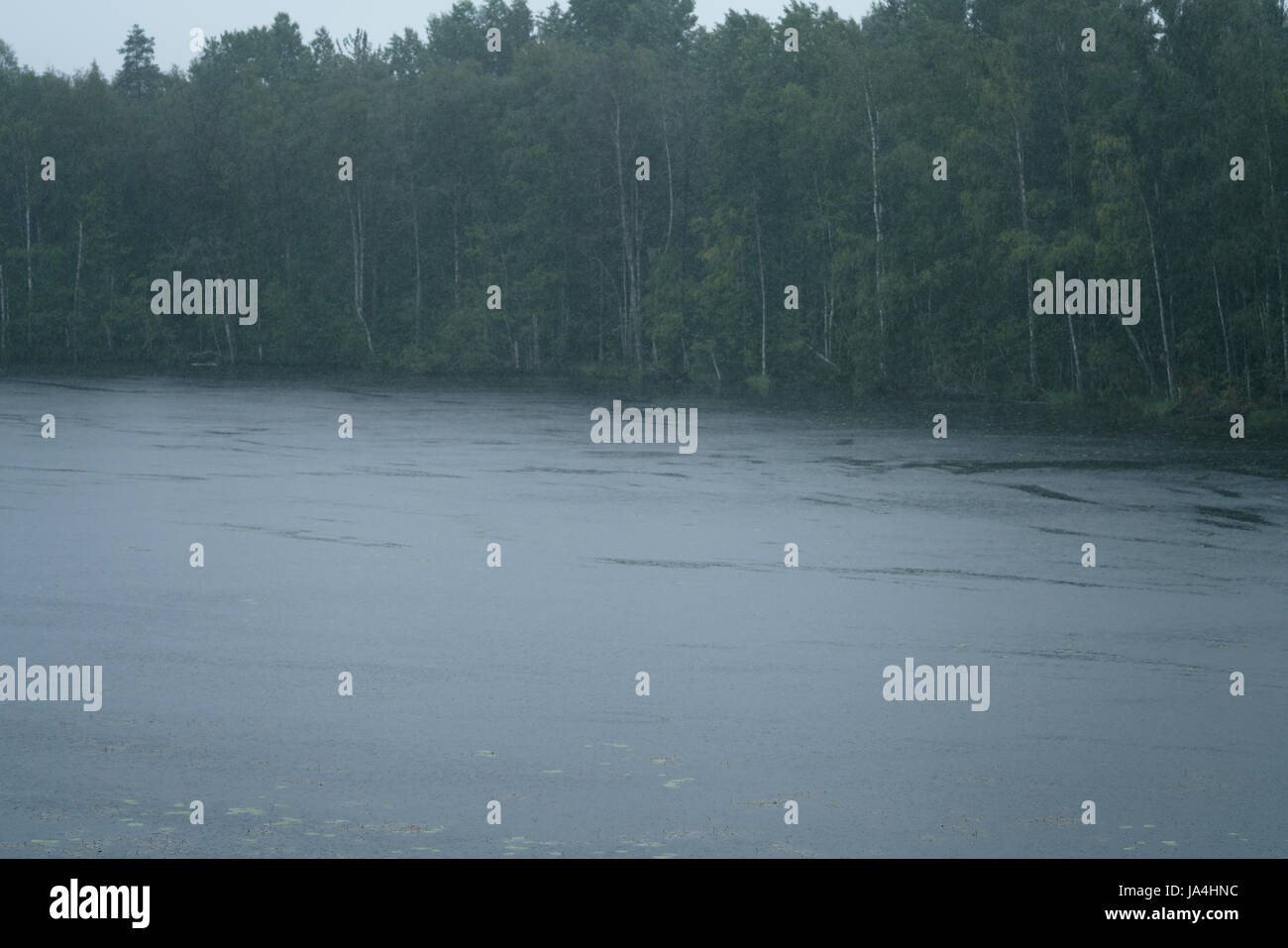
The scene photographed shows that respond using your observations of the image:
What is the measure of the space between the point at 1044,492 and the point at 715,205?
5184cm

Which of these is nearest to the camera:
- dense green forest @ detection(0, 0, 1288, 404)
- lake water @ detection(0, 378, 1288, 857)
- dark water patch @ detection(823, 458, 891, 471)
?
lake water @ detection(0, 378, 1288, 857)

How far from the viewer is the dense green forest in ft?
169

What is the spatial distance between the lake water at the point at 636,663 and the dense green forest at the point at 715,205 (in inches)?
1046

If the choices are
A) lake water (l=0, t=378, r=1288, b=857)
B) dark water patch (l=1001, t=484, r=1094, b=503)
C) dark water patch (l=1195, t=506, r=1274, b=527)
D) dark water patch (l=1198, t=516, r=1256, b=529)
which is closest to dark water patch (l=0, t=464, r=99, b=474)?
lake water (l=0, t=378, r=1288, b=857)

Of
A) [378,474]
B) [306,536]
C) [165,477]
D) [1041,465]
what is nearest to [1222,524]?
[1041,465]

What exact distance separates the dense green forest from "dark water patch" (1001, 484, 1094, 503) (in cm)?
2327

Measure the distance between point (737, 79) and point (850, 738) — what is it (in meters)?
68.7

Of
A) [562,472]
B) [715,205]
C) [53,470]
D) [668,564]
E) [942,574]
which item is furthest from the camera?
[715,205]

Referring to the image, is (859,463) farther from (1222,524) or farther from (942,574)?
(942,574)

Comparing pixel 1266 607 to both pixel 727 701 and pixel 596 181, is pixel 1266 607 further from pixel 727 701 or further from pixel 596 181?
pixel 596 181

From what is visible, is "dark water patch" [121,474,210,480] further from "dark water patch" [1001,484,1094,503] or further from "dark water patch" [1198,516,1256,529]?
"dark water patch" [1198,516,1256,529]

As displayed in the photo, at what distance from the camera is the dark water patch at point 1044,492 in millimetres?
24941

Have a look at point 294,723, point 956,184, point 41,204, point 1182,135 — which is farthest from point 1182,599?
point 41,204

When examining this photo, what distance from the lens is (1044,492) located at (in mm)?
25906
